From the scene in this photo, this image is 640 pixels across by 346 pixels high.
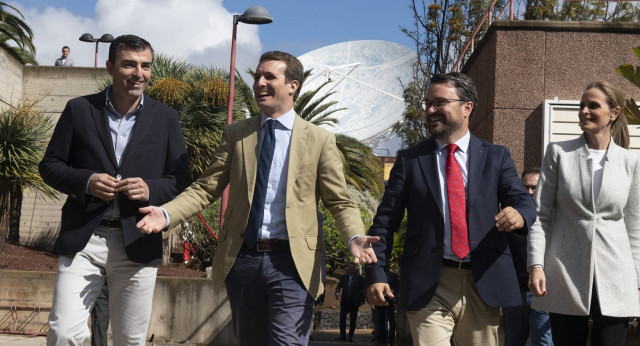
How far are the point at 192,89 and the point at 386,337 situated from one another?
11626 millimetres

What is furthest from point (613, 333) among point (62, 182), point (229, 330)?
point (229, 330)

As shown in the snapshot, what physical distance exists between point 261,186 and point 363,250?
0.70 metres

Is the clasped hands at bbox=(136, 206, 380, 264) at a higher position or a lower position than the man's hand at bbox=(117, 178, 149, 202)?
lower

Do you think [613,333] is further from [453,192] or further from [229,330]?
[229,330]

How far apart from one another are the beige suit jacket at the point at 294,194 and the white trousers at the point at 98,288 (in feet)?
1.10

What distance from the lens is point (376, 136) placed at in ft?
170

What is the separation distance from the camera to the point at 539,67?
43.0 ft

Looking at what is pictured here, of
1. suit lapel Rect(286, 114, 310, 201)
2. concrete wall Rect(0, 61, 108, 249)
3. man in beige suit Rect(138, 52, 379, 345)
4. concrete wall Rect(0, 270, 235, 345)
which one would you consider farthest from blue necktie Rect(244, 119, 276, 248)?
concrete wall Rect(0, 61, 108, 249)

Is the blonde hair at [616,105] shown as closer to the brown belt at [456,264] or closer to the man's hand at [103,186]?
the brown belt at [456,264]

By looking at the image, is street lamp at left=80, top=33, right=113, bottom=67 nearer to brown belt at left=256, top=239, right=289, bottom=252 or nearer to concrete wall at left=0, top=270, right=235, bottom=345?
concrete wall at left=0, top=270, right=235, bottom=345

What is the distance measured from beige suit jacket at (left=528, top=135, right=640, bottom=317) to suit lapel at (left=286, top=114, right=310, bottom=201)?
1329mm

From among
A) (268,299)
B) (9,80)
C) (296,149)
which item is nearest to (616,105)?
(296,149)

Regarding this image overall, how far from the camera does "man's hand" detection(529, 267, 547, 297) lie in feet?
15.2

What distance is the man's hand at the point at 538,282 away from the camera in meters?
4.64
